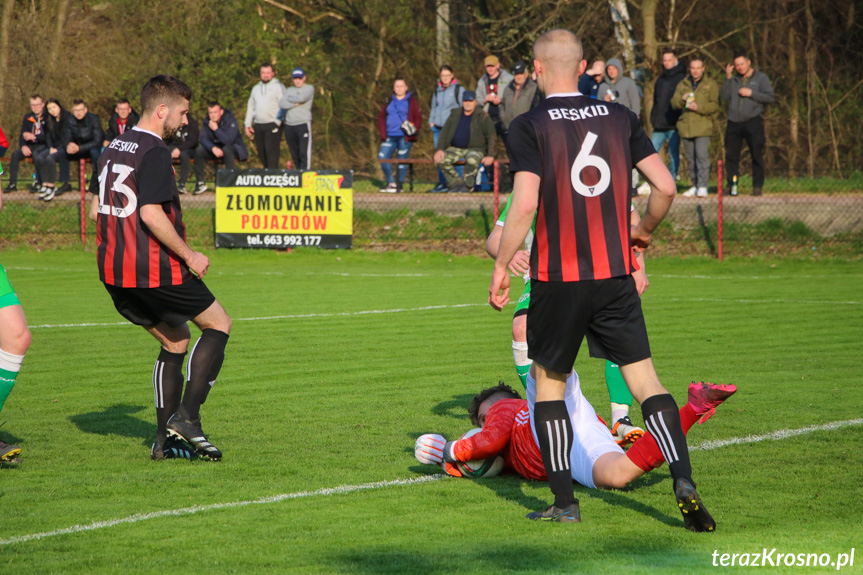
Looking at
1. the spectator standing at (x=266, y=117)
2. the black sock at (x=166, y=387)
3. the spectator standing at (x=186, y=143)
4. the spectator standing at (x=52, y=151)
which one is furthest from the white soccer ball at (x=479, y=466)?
the spectator standing at (x=52, y=151)

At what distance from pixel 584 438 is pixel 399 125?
17597 millimetres

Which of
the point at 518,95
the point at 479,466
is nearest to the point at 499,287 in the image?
the point at 479,466

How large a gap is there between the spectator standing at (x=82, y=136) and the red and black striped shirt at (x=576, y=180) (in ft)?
62.9

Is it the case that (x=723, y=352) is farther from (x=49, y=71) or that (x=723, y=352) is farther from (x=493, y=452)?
(x=49, y=71)

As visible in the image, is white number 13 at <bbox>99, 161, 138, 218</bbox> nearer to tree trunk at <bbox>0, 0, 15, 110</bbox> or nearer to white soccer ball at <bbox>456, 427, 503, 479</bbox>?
white soccer ball at <bbox>456, 427, 503, 479</bbox>

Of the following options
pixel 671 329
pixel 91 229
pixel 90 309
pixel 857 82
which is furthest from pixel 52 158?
pixel 857 82

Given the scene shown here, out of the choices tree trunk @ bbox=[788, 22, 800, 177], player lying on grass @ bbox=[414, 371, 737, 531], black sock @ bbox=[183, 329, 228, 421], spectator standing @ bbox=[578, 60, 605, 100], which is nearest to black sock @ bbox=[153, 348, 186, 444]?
black sock @ bbox=[183, 329, 228, 421]

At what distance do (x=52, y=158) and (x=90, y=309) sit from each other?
10488 mm

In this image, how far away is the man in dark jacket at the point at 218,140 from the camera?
21672 millimetres

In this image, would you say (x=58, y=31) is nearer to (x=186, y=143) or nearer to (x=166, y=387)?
(x=186, y=143)

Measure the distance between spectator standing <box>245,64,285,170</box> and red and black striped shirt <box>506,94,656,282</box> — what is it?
1715cm

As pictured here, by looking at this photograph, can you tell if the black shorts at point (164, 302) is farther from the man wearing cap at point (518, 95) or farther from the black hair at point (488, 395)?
the man wearing cap at point (518, 95)

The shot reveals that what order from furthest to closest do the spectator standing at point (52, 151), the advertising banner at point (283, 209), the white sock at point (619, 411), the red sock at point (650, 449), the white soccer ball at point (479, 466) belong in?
the spectator standing at point (52, 151) < the advertising banner at point (283, 209) < the white sock at point (619, 411) < the white soccer ball at point (479, 466) < the red sock at point (650, 449)

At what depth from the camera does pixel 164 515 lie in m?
4.54
